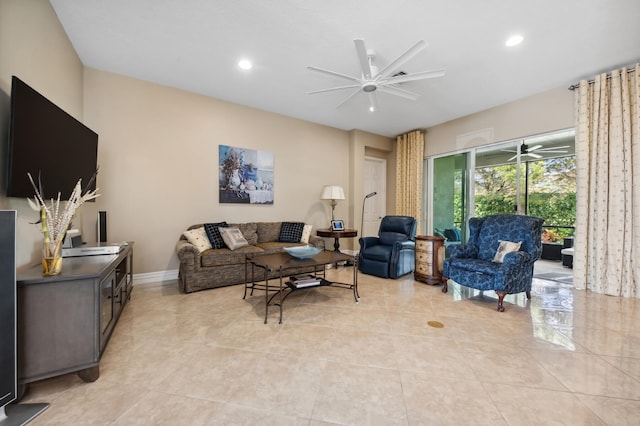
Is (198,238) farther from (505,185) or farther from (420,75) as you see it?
(505,185)

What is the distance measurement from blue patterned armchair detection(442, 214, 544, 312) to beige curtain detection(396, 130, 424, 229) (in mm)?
1907

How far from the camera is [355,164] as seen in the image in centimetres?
552

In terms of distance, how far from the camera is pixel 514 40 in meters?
2.61

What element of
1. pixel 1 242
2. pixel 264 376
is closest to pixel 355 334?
pixel 264 376

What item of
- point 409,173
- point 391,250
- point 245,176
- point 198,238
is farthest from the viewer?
point 409,173

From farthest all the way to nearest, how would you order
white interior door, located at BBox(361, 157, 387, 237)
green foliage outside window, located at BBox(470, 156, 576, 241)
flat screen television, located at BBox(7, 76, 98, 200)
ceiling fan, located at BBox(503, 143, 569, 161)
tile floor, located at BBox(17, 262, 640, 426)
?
white interior door, located at BBox(361, 157, 387, 237) → green foliage outside window, located at BBox(470, 156, 576, 241) → ceiling fan, located at BBox(503, 143, 569, 161) → flat screen television, located at BBox(7, 76, 98, 200) → tile floor, located at BBox(17, 262, 640, 426)

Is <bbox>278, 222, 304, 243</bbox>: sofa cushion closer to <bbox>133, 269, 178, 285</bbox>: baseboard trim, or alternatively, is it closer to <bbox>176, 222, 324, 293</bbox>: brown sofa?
<bbox>176, 222, 324, 293</bbox>: brown sofa

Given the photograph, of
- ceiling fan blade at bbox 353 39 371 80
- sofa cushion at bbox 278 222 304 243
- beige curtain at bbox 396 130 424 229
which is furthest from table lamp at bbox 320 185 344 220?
ceiling fan blade at bbox 353 39 371 80

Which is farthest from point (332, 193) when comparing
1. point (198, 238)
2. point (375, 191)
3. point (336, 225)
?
point (198, 238)

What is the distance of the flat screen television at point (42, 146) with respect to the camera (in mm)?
1637

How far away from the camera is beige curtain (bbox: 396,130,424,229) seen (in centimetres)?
548

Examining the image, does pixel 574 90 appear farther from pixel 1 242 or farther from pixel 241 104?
pixel 1 242

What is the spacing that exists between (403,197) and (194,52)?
460 cm

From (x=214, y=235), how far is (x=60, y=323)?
2.32 metres
